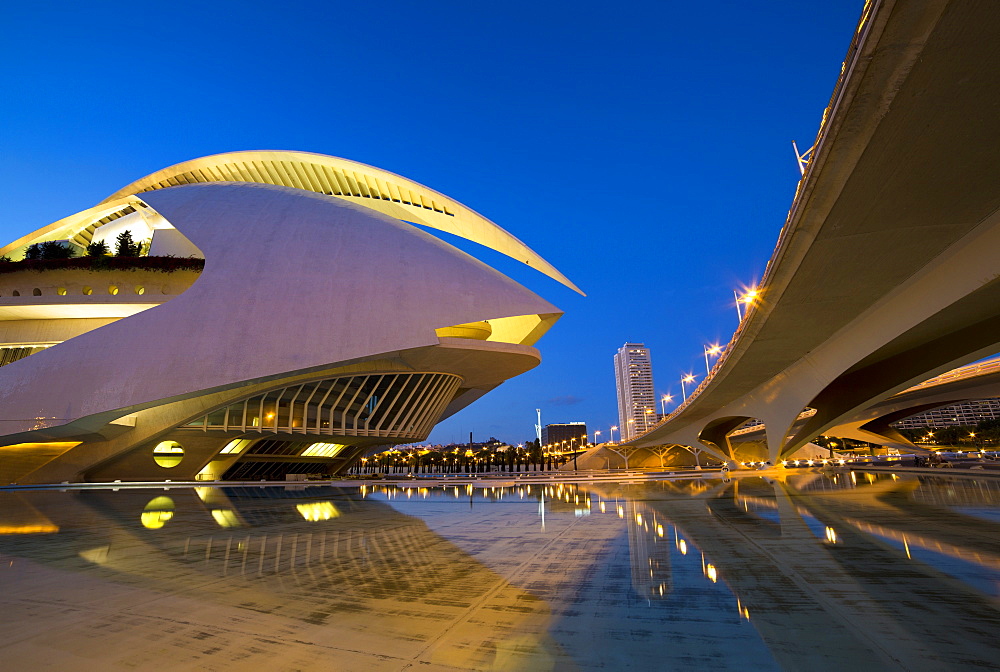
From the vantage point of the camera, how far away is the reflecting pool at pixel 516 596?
300 centimetres

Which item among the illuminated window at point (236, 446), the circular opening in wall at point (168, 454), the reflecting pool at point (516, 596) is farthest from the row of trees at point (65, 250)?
the reflecting pool at point (516, 596)

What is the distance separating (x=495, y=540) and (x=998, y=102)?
8.21m

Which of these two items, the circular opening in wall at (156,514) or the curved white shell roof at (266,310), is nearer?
the circular opening in wall at (156,514)

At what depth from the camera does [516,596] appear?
4309mm

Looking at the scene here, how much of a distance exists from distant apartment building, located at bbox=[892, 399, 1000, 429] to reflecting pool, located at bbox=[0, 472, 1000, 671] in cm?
14388

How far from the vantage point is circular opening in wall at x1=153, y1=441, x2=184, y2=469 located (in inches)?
1032

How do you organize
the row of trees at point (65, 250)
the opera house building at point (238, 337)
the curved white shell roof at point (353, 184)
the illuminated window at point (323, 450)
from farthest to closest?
the curved white shell roof at point (353, 184), the illuminated window at point (323, 450), the row of trees at point (65, 250), the opera house building at point (238, 337)

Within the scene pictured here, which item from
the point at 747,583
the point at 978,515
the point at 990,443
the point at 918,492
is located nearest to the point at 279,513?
the point at 747,583

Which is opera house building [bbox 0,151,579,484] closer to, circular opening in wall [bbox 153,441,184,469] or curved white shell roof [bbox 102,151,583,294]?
circular opening in wall [bbox 153,441,184,469]

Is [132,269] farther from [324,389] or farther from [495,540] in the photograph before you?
[495,540]

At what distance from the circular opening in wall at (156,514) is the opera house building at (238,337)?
762cm

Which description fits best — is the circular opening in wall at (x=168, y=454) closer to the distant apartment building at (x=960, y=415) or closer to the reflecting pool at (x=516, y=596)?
the reflecting pool at (x=516, y=596)

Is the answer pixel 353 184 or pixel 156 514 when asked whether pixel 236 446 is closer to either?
pixel 156 514

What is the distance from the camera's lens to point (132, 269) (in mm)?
26047
